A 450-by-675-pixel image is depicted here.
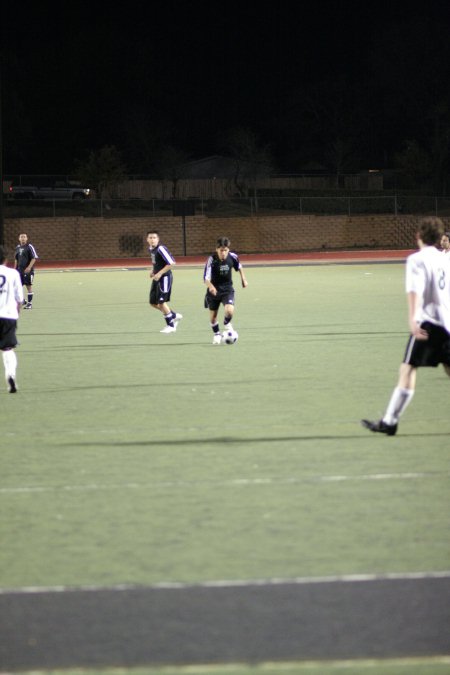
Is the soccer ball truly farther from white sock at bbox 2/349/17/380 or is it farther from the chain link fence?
the chain link fence

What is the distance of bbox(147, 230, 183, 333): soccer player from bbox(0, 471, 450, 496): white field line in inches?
444

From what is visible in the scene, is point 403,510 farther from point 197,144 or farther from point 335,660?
point 197,144

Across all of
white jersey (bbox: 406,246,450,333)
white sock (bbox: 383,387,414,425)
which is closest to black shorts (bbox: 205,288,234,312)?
white sock (bbox: 383,387,414,425)

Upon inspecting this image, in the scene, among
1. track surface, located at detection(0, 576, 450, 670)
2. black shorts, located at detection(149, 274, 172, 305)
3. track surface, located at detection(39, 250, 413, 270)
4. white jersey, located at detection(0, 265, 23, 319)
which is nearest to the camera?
track surface, located at detection(0, 576, 450, 670)

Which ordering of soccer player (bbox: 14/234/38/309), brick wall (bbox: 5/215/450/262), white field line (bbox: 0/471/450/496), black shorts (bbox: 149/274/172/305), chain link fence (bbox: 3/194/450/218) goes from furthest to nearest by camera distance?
chain link fence (bbox: 3/194/450/218)
brick wall (bbox: 5/215/450/262)
soccer player (bbox: 14/234/38/309)
black shorts (bbox: 149/274/172/305)
white field line (bbox: 0/471/450/496)

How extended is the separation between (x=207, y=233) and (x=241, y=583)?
51306 millimetres

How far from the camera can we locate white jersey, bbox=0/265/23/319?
39.9 feet

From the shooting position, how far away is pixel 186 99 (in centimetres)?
9969

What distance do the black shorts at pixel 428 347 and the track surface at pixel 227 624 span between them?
344cm

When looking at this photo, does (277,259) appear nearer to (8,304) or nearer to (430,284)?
(8,304)

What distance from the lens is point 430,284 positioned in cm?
902

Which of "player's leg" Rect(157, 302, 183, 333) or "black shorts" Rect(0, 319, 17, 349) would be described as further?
Result: "player's leg" Rect(157, 302, 183, 333)

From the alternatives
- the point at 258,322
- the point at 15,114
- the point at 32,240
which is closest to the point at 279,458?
the point at 258,322

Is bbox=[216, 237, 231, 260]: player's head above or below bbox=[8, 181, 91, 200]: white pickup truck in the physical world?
below
